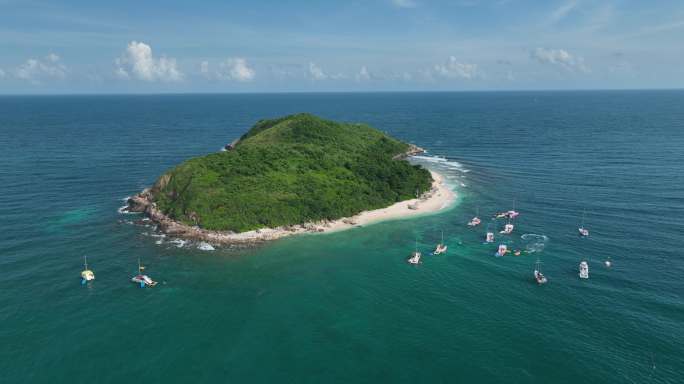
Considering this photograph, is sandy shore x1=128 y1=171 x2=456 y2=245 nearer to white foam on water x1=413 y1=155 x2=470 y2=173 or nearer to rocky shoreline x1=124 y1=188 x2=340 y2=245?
rocky shoreline x1=124 y1=188 x2=340 y2=245

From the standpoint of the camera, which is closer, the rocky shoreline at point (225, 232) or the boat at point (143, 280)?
the boat at point (143, 280)

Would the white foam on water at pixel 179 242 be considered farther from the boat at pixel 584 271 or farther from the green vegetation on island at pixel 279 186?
the boat at pixel 584 271

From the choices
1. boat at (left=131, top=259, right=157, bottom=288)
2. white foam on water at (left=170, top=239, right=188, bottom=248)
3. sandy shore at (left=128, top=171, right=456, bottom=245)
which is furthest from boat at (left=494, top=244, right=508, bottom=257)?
white foam on water at (left=170, top=239, right=188, bottom=248)

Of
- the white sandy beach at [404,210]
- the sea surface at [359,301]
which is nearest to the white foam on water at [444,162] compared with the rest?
the white sandy beach at [404,210]

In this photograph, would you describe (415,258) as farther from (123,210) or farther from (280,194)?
(123,210)

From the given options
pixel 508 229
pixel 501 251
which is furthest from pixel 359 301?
pixel 508 229
